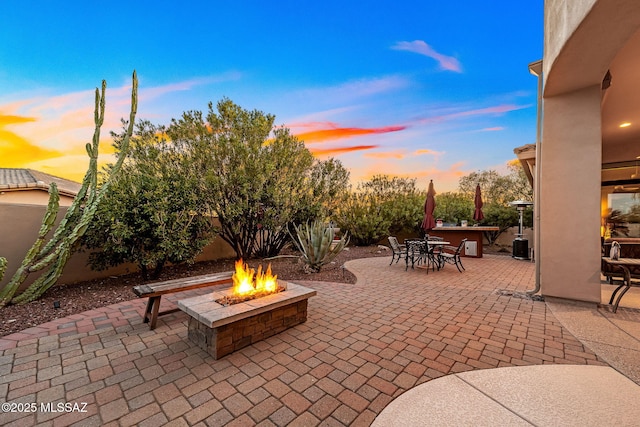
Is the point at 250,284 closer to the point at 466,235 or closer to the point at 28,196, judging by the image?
the point at 466,235

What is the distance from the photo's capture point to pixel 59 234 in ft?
14.1

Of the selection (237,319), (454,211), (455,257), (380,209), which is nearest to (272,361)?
(237,319)

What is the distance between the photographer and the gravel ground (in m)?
3.44

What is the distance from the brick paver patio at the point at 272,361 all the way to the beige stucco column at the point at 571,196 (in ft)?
2.45

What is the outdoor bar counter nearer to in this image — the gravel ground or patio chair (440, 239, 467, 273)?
patio chair (440, 239, 467, 273)

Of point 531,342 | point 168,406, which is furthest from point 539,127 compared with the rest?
point 168,406

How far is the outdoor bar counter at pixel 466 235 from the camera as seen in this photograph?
9.35 metres

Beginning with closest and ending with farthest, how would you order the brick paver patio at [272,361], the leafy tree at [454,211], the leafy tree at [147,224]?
the brick paver patio at [272,361] < the leafy tree at [147,224] < the leafy tree at [454,211]

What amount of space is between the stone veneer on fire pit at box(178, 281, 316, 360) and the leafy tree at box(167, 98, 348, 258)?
4.10 m

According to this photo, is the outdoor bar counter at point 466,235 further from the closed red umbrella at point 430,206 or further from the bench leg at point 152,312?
the bench leg at point 152,312

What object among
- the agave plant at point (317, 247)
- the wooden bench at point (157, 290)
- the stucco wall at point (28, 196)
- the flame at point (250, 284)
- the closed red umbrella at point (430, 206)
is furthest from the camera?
the stucco wall at point (28, 196)

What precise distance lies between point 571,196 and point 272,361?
523cm

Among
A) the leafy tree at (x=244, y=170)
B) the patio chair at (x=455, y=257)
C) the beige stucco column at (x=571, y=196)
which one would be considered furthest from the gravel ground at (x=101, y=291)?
the beige stucco column at (x=571, y=196)

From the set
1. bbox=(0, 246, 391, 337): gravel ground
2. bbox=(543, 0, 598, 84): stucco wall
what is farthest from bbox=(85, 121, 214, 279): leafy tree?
bbox=(543, 0, 598, 84): stucco wall
